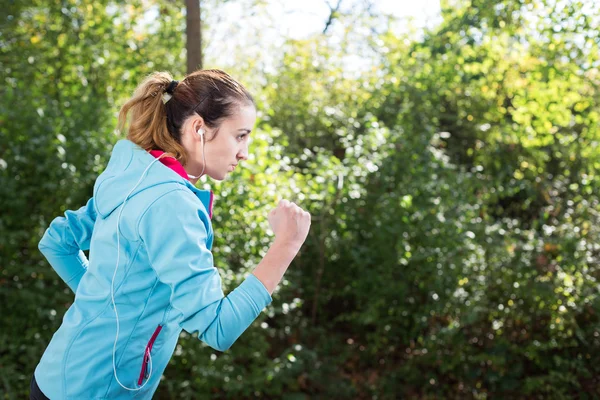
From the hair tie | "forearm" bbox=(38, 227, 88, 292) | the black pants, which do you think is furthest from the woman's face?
the black pants

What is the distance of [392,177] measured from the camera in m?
5.61

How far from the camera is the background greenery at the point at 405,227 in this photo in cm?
498

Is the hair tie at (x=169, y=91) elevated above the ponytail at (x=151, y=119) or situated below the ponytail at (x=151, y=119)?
above

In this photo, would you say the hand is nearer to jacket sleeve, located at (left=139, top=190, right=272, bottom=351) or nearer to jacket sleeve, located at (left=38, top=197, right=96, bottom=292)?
jacket sleeve, located at (left=139, top=190, right=272, bottom=351)

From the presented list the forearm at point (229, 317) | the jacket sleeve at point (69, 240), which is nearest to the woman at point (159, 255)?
the forearm at point (229, 317)

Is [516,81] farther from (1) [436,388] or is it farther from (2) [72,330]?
(2) [72,330]

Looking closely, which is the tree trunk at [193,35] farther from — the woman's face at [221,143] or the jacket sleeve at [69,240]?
the woman's face at [221,143]

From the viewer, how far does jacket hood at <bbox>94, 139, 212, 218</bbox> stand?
1.89 metres

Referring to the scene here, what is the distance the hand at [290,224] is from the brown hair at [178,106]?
1.03 feet

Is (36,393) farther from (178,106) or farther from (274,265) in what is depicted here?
(178,106)

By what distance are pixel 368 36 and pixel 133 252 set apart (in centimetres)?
685

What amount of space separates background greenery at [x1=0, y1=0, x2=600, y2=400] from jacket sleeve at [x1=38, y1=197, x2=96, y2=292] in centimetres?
245

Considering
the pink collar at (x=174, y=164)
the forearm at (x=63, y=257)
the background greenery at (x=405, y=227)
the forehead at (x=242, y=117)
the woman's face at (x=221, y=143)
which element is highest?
the forehead at (x=242, y=117)

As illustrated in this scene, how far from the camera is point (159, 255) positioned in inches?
69.4
